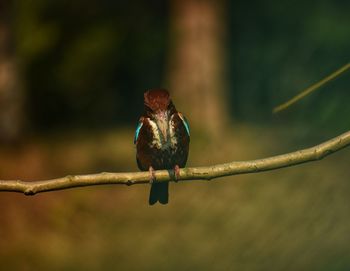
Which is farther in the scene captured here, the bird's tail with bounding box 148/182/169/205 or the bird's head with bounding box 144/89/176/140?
the bird's tail with bounding box 148/182/169/205

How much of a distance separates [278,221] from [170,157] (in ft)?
4.84

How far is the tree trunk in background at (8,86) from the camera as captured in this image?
895 centimetres

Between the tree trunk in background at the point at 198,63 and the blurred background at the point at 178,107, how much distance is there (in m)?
0.02

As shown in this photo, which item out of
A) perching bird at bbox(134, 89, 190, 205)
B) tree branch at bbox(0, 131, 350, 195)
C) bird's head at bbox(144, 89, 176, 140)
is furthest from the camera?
perching bird at bbox(134, 89, 190, 205)

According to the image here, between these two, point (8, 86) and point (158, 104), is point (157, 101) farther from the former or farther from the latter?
point (8, 86)

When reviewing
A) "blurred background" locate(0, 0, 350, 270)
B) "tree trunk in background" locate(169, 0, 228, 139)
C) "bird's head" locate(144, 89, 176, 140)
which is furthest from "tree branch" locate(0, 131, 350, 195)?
"tree trunk in background" locate(169, 0, 228, 139)

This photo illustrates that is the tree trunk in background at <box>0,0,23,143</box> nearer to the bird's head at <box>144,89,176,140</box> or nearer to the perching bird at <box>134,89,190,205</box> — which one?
the perching bird at <box>134,89,190,205</box>

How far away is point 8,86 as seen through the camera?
9.02 m

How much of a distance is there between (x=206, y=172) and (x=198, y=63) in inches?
337

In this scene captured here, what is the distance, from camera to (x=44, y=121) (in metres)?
12.3

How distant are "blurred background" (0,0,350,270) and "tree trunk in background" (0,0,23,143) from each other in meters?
0.02

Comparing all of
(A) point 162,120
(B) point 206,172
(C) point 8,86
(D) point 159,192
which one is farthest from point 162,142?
(C) point 8,86

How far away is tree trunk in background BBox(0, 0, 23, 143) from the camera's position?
352 inches

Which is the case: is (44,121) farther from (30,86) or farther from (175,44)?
(175,44)
